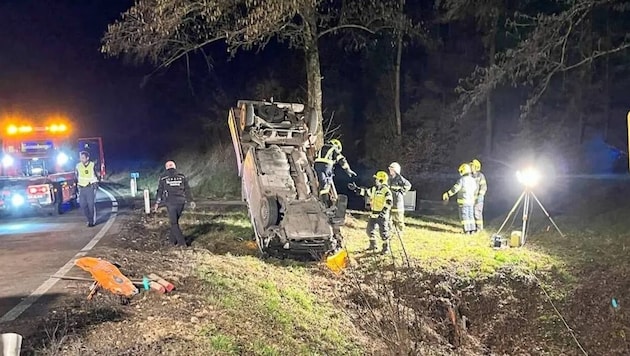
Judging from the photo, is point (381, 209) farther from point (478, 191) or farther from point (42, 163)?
point (42, 163)

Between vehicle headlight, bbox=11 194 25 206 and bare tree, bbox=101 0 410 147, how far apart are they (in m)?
4.58

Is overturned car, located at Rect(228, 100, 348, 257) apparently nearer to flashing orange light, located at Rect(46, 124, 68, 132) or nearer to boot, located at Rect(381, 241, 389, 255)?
boot, located at Rect(381, 241, 389, 255)

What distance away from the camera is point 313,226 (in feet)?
31.3

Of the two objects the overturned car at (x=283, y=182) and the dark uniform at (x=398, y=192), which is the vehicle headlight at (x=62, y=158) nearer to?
the overturned car at (x=283, y=182)

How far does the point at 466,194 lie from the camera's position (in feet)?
41.1

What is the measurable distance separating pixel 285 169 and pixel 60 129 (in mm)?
11486

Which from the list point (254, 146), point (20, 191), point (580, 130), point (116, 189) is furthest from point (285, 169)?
point (580, 130)

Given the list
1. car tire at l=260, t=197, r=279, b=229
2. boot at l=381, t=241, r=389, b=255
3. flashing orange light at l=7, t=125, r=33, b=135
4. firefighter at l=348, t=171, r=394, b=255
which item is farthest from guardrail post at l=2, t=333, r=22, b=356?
flashing orange light at l=7, t=125, r=33, b=135

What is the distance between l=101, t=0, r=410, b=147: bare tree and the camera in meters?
12.1

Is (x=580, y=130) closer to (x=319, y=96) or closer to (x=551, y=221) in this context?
(x=551, y=221)

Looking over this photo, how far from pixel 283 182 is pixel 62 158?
10878 mm

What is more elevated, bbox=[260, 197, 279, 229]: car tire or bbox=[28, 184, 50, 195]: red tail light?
bbox=[28, 184, 50, 195]: red tail light

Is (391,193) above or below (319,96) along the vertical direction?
below

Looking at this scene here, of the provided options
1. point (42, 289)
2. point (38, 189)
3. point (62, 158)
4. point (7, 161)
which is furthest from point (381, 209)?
point (7, 161)
